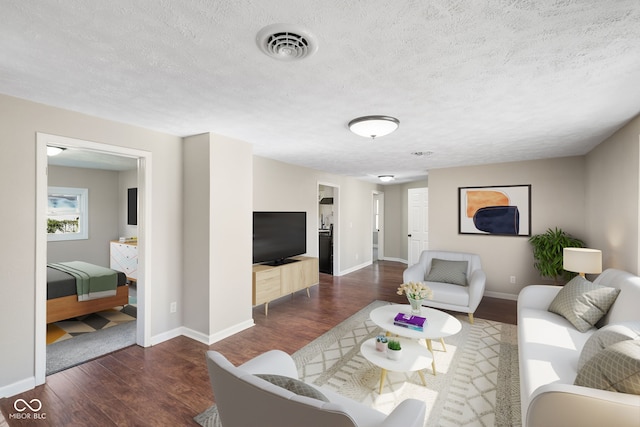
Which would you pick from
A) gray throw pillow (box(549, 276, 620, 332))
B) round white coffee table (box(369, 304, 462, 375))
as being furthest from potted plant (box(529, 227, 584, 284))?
round white coffee table (box(369, 304, 462, 375))

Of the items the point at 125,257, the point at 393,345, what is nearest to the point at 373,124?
the point at 393,345

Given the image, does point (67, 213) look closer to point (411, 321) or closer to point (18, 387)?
point (18, 387)

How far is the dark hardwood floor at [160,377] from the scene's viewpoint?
2105 millimetres

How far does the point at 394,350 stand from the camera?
231cm

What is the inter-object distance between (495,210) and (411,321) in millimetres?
3379

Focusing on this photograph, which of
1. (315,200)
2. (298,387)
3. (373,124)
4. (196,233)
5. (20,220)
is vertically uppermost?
(373,124)

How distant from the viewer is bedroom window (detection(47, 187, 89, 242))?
564 cm

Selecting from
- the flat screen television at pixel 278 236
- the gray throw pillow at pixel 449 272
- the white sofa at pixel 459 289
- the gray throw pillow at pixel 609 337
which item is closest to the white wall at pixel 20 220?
the flat screen television at pixel 278 236

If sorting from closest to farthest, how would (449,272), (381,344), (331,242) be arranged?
(381,344), (449,272), (331,242)

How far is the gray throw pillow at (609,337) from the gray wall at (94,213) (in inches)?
295

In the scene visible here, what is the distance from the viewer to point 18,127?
7.60ft

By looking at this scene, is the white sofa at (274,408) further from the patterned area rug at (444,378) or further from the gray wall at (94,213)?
the gray wall at (94,213)

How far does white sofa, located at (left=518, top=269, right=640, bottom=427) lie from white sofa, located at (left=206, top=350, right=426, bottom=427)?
2.00 feet

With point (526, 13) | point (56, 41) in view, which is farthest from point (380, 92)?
point (56, 41)
